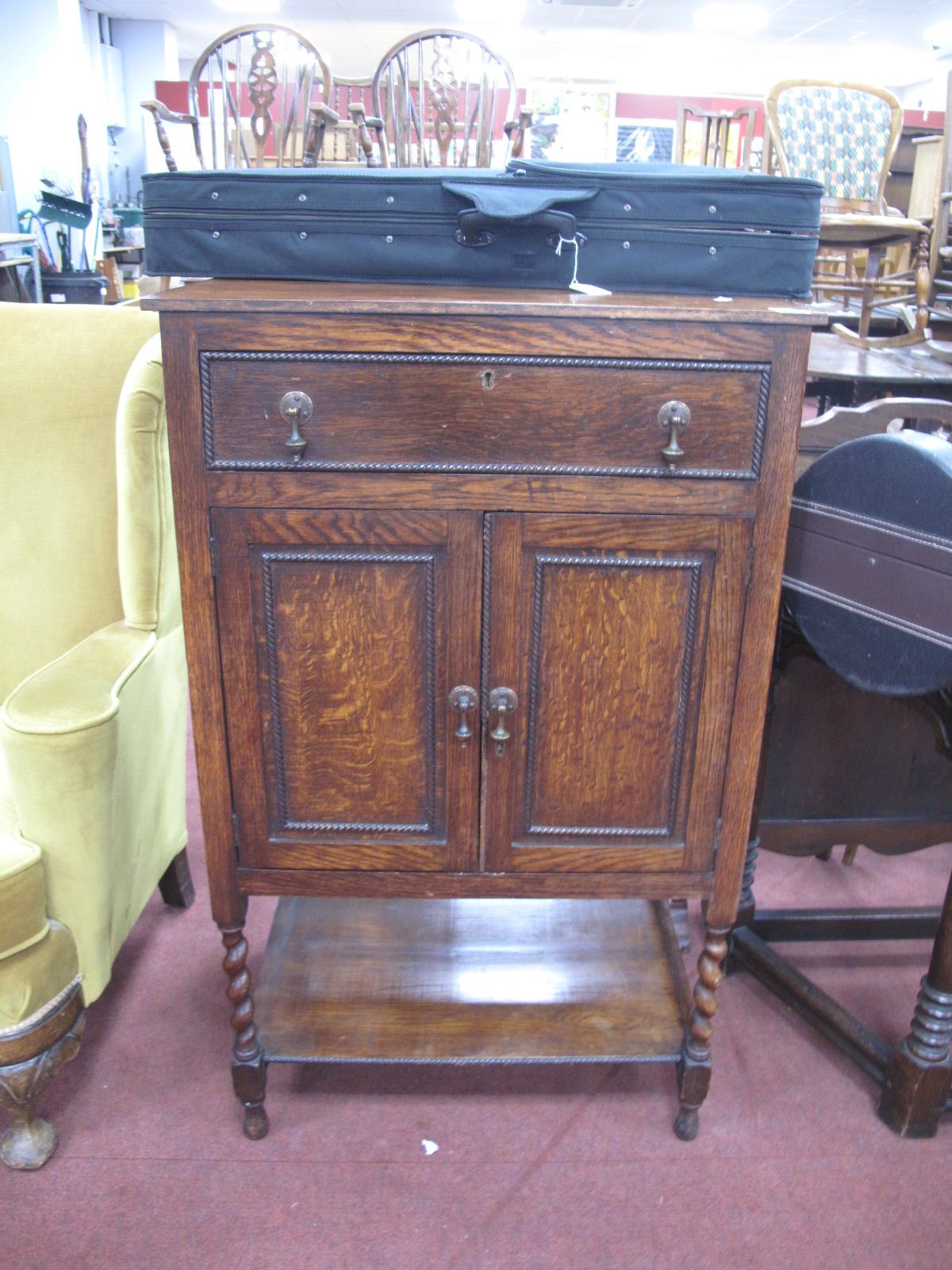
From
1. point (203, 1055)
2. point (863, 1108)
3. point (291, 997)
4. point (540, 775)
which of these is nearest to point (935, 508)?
point (540, 775)

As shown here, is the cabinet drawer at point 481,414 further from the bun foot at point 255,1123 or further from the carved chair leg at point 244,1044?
the bun foot at point 255,1123

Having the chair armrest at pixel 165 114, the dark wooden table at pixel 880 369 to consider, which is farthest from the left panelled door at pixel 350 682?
the chair armrest at pixel 165 114

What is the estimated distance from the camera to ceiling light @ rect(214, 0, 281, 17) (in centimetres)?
990

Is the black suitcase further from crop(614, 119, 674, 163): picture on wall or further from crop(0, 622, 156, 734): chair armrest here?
crop(614, 119, 674, 163): picture on wall

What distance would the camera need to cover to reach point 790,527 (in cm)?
126

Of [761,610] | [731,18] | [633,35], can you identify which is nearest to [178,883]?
[761,610]

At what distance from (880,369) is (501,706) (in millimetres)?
2527

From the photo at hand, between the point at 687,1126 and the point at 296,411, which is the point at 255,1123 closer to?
the point at 687,1126

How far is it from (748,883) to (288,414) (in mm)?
1189

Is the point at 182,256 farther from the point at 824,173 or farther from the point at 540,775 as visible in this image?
the point at 824,173

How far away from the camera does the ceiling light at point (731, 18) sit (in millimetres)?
9469

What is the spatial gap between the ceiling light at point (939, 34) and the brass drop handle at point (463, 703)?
12.4m

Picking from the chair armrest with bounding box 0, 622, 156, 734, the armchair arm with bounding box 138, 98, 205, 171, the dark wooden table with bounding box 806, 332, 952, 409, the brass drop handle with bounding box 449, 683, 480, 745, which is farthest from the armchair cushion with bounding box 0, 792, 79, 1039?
the armchair arm with bounding box 138, 98, 205, 171

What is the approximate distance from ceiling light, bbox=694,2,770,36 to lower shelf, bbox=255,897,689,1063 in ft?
34.8
